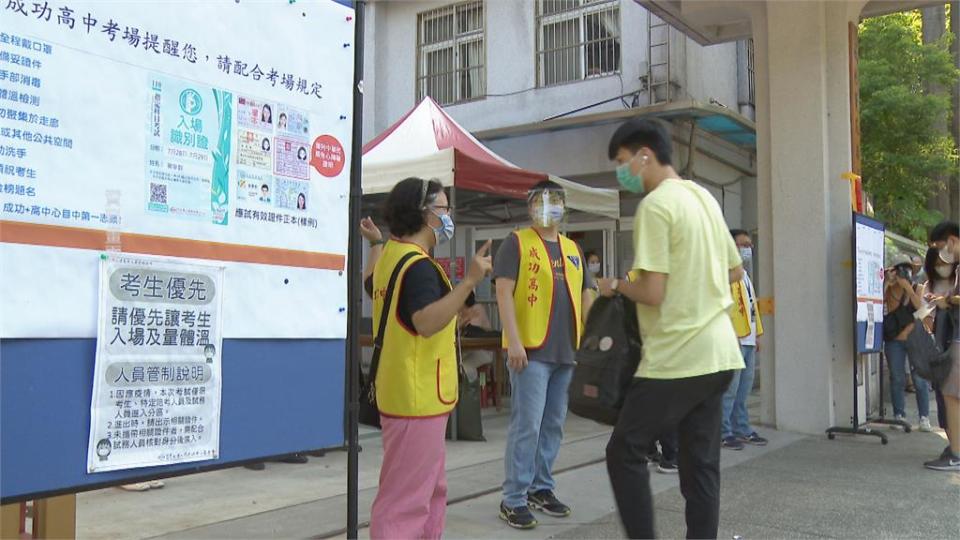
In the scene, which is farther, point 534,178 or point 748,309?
point 534,178

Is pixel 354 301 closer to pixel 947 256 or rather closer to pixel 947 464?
pixel 947 464

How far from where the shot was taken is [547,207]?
432cm

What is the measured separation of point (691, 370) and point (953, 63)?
15.5 metres

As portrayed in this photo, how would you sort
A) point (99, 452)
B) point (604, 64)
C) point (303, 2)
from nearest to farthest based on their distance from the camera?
point (99, 452) → point (303, 2) → point (604, 64)

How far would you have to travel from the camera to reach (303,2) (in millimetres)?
3023

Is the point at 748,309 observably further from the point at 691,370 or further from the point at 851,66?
the point at 691,370

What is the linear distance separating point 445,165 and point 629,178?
4.14 meters

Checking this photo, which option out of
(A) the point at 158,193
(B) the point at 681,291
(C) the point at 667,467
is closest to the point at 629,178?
(B) the point at 681,291

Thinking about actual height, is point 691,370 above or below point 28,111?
below

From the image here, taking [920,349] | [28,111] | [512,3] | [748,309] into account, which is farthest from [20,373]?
[512,3]

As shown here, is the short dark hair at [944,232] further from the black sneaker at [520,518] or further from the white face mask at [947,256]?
the black sneaker at [520,518]

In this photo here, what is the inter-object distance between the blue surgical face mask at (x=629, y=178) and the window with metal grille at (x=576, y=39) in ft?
29.6

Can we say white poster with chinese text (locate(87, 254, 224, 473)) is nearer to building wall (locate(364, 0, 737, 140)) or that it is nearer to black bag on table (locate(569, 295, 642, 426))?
black bag on table (locate(569, 295, 642, 426))

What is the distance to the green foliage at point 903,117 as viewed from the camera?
47.1 ft
